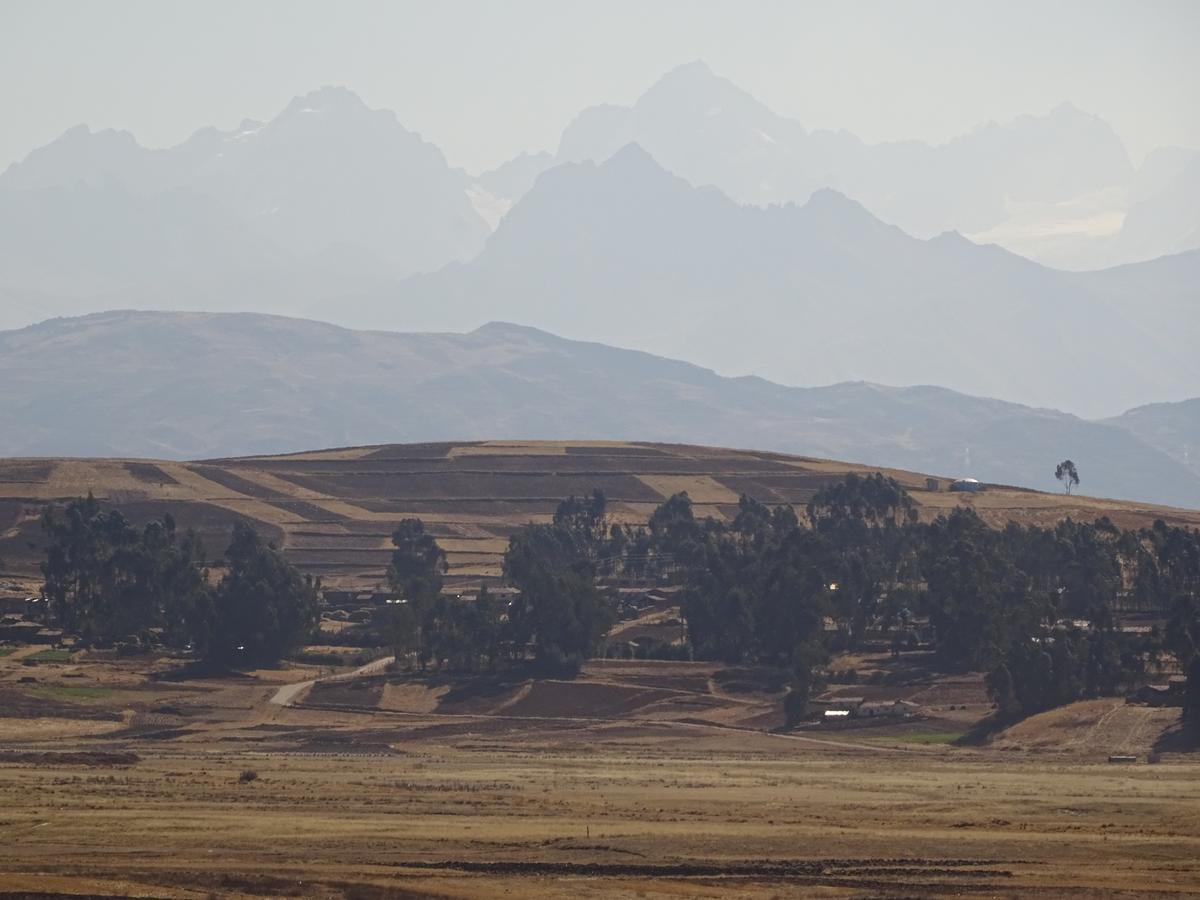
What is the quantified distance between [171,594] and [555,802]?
Result: 265 feet

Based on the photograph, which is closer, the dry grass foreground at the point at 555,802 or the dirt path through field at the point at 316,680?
the dry grass foreground at the point at 555,802

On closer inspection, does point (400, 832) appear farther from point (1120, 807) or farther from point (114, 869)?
point (1120, 807)

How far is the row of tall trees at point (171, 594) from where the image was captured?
14675 centimetres

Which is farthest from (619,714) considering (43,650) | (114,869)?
(114,869)

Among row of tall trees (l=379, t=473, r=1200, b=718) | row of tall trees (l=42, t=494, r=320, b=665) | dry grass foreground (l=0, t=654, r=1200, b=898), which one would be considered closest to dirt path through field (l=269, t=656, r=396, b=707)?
dry grass foreground (l=0, t=654, r=1200, b=898)

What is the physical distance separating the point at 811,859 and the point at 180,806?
85.3 ft

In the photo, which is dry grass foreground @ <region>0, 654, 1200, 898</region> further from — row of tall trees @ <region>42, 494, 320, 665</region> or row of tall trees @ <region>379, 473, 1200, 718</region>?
row of tall trees @ <region>42, 494, 320, 665</region>

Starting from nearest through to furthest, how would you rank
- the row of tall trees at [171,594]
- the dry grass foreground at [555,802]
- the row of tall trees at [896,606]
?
1. the dry grass foreground at [555,802]
2. the row of tall trees at [896,606]
3. the row of tall trees at [171,594]

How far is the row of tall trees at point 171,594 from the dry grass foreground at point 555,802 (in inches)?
569

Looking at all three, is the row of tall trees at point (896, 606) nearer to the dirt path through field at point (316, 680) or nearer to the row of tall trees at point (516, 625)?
the row of tall trees at point (516, 625)

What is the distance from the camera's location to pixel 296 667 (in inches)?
5822

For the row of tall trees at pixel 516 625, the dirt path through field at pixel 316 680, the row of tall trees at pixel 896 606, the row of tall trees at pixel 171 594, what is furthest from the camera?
the row of tall trees at pixel 171 594

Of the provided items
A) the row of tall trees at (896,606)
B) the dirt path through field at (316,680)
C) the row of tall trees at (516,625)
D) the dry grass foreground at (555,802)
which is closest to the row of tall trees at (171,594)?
the dirt path through field at (316,680)

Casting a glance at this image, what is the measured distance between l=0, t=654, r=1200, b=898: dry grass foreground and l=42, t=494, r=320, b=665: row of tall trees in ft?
47.4
